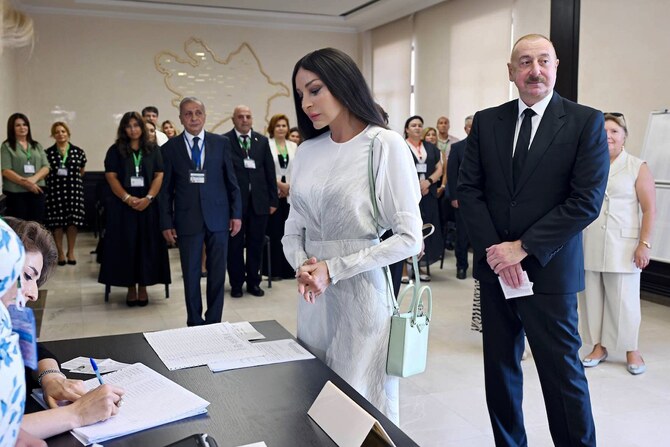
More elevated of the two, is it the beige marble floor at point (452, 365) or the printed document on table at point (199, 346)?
the printed document on table at point (199, 346)

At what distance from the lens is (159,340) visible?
205 cm

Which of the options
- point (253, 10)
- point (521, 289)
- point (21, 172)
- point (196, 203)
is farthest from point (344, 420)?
point (253, 10)

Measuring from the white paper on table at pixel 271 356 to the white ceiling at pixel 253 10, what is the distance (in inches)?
352

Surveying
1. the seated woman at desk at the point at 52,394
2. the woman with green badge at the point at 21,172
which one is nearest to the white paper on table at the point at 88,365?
the seated woman at desk at the point at 52,394

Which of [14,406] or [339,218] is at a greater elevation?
[339,218]

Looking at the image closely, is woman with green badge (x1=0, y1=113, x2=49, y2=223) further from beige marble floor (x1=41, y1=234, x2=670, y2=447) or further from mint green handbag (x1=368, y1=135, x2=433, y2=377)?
mint green handbag (x1=368, y1=135, x2=433, y2=377)

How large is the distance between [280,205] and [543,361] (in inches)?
198

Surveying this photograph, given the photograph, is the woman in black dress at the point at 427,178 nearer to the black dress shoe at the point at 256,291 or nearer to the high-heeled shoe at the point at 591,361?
the black dress shoe at the point at 256,291

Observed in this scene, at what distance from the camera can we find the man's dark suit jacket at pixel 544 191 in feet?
7.41

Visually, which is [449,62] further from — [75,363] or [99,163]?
[75,363]

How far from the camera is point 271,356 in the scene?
1858 millimetres

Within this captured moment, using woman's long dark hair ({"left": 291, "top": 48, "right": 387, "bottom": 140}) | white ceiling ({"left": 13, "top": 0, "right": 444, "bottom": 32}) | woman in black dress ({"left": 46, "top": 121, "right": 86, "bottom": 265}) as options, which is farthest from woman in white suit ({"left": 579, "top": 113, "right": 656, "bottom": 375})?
white ceiling ({"left": 13, "top": 0, "right": 444, "bottom": 32})

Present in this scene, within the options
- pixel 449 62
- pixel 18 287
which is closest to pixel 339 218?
pixel 18 287

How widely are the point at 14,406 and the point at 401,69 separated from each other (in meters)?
11.2
